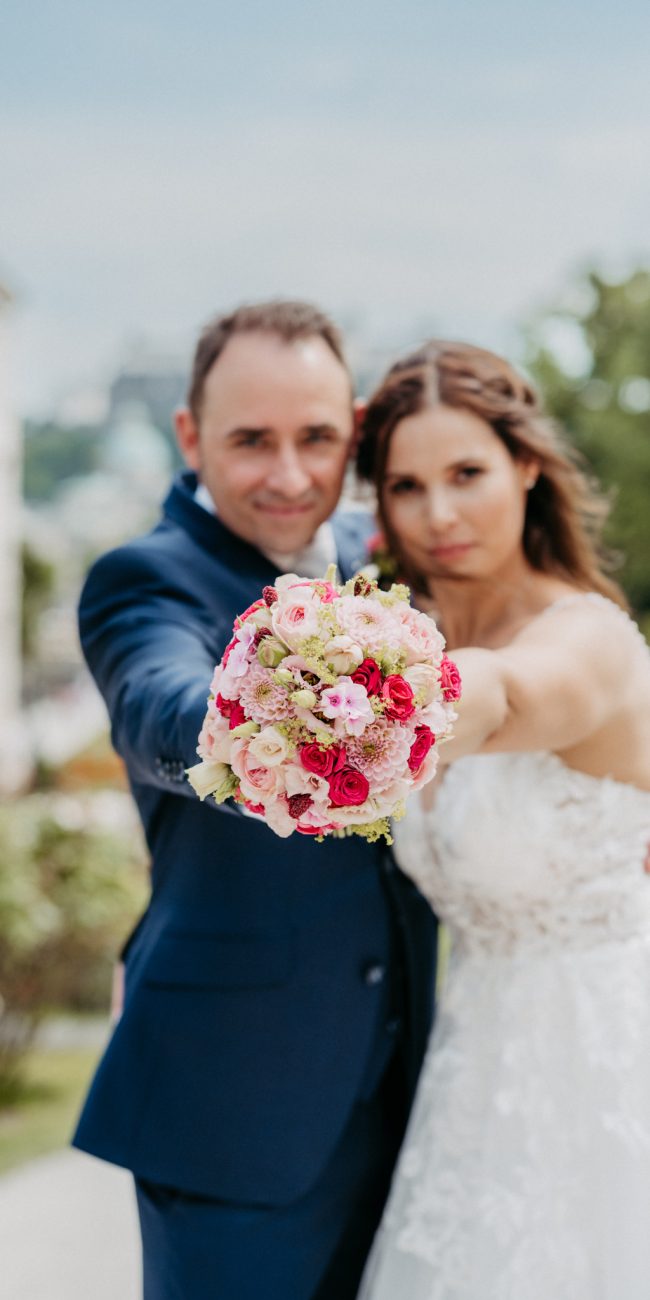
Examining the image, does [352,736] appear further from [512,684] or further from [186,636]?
[186,636]

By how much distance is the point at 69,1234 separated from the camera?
653 cm

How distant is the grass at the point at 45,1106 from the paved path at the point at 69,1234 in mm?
808

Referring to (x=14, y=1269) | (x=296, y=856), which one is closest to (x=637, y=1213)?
(x=296, y=856)

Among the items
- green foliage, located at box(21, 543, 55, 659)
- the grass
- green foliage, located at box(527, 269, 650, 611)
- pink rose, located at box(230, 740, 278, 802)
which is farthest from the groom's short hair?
green foliage, located at box(21, 543, 55, 659)

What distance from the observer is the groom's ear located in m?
3.29

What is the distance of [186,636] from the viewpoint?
286 cm

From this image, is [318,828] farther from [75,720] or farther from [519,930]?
[75,720]

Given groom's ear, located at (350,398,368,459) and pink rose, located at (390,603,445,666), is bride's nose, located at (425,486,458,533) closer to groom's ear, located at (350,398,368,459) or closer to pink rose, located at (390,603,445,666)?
Result: groom's ear, located at (350,398,368,459)

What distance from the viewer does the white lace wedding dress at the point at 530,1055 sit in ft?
9.48

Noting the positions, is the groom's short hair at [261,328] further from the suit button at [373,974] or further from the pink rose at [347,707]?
the pink rose at [347,707]

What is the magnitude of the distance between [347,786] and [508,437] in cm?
150

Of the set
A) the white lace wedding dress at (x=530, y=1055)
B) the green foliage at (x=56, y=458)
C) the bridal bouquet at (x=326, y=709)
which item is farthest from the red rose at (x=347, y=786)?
the green foliage at (x=56, y=458)

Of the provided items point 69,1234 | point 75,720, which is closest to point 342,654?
point 69,1234

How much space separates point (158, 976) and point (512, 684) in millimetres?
977
